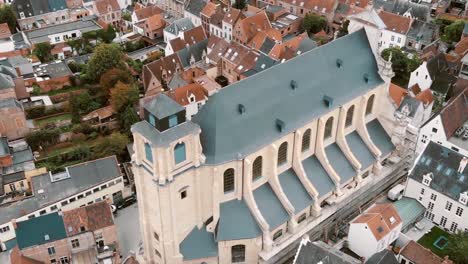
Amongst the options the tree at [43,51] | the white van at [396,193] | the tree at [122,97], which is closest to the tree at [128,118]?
the tree at [122,97]

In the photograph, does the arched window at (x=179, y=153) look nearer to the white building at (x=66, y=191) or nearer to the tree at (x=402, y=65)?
the white building at (x=66, y=191)

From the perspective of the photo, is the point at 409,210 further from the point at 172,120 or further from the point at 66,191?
the point at 66,191

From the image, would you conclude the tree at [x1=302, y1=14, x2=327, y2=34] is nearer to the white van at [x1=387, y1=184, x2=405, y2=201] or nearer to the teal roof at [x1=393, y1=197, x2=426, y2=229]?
the white van at [x1=387, y1=184, x2=405, y2=201]

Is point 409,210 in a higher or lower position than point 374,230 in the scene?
lower

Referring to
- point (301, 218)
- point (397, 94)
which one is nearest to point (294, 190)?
point (301, 218)

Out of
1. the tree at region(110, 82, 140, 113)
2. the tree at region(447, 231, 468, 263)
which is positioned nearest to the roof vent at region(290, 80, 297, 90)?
the tree at region(447, 231, 468, 263)

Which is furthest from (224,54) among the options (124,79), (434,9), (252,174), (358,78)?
(434,9)
